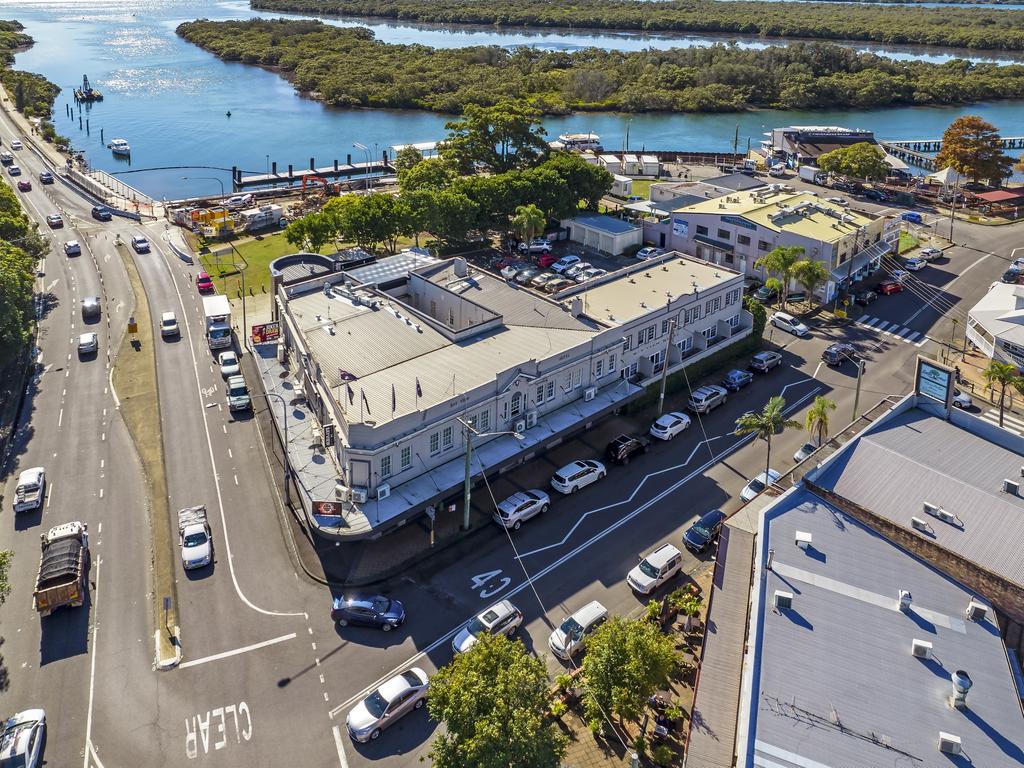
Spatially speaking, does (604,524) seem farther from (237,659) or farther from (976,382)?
(976,382)

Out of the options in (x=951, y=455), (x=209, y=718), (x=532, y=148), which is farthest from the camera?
(x=532, y=148)

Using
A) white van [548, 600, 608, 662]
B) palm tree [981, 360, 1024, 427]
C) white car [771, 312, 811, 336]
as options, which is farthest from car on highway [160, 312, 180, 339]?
palm tree [981, 360, 1024, 427]

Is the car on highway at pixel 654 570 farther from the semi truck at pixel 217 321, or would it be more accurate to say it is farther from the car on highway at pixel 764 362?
the semi truck at pixel 217 321

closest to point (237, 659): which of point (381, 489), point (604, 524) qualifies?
point (381, 489)

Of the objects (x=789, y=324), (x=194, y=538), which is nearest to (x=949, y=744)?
(x=194, y=538)

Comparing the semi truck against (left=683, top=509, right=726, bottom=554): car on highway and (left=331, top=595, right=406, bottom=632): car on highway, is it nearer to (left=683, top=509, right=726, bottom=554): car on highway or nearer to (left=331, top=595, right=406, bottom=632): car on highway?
(left=331, top=595, right=406, bottom=632): car on highway

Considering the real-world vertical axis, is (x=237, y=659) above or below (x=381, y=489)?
below

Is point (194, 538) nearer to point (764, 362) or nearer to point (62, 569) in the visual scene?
point (62, 569)
